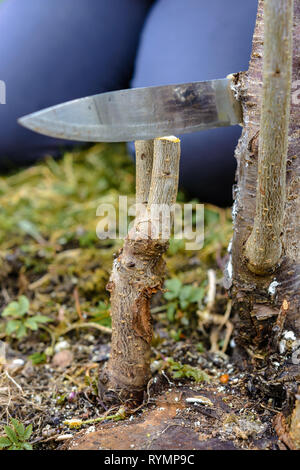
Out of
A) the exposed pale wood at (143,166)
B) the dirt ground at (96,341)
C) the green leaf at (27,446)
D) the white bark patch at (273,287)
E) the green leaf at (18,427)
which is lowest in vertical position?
the green leaf at (27,446)

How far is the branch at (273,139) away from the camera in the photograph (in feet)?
2.12

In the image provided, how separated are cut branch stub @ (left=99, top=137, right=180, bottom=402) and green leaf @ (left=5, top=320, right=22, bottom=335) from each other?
34 cm

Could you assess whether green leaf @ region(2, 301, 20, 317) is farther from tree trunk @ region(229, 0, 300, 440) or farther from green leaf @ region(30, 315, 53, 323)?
tree trunk @ region(229, 0, 300, 440)

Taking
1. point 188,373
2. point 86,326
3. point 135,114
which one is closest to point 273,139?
point 135,114

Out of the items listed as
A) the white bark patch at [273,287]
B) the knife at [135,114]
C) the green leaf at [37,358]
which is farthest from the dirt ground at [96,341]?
the knife at [135,114]

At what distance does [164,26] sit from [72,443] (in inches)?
53.1

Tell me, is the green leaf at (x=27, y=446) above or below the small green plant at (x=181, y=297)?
below

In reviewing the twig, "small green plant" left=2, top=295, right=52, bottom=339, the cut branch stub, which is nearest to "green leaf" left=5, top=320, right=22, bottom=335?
"small green plant" left=2, top=295, right=52, bottom=339

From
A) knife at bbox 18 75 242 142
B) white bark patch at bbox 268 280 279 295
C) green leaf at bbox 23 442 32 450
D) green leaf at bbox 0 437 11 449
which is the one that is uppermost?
knife at bbox 18 75 242 142

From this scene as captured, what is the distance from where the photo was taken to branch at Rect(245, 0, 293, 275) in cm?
65

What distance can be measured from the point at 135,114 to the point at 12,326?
70cm

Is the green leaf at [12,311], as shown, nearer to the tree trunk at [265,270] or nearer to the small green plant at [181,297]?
the small green plant at [181,297]

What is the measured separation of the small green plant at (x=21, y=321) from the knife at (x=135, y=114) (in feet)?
1.93

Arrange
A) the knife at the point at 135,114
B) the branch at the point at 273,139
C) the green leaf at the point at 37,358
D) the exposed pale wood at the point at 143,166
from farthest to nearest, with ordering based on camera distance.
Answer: the green leaf at the point at 37,358, the exposed pale wood at the point at 143,166, the knife at the point at 135,114, the branch at the point at 273,139
